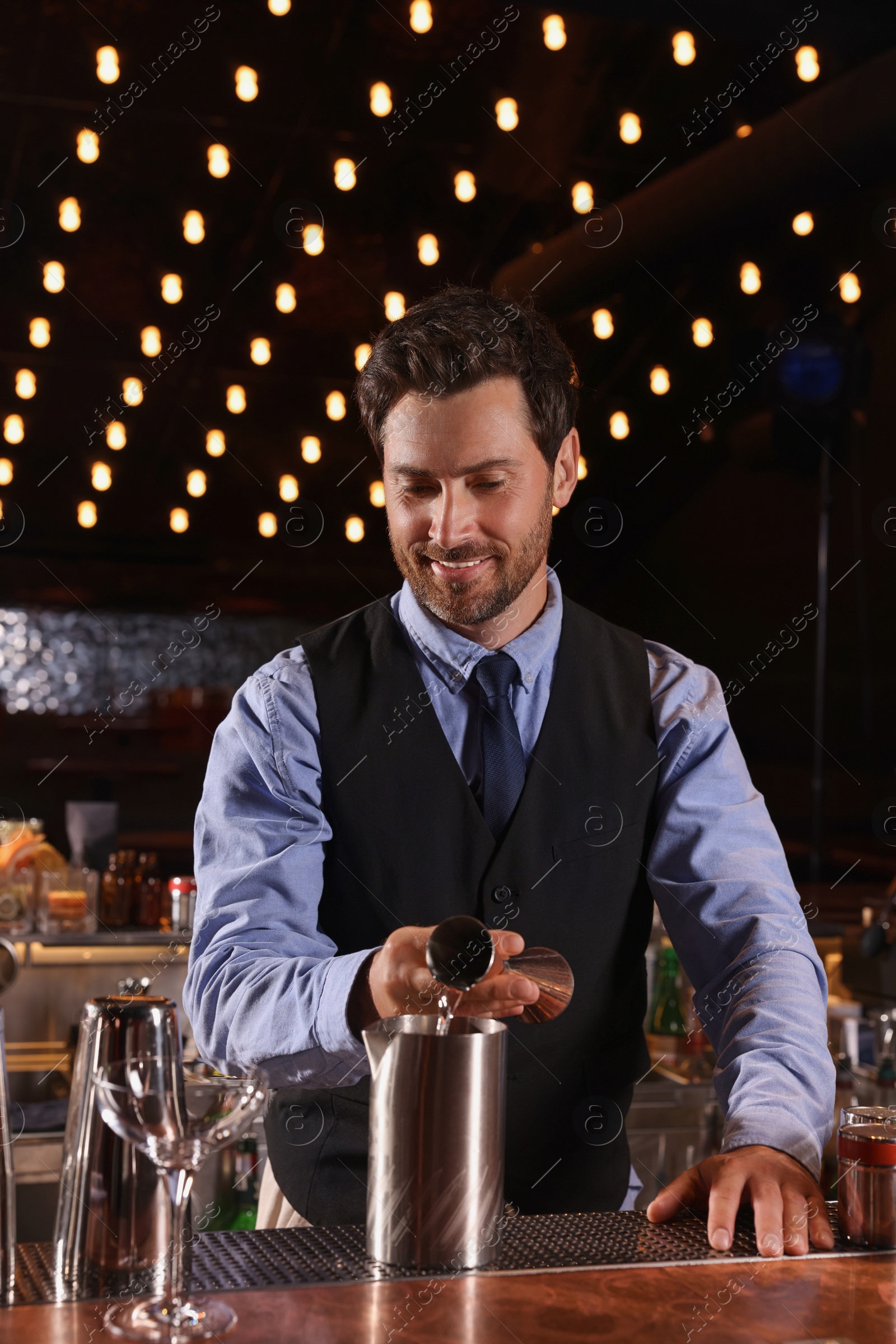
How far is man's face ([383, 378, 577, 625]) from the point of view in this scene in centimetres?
153

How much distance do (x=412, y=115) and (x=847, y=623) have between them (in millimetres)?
3402

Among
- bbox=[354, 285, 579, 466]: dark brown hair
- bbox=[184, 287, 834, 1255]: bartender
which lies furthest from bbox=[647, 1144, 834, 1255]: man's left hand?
bbox=[354, 285, 579, 466]: dark brown hair

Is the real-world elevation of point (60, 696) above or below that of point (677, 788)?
above

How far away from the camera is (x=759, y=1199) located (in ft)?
3.74

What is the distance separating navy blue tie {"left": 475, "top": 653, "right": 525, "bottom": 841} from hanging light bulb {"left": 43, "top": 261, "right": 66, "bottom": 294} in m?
4.36

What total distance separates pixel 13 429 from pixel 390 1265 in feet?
17.9

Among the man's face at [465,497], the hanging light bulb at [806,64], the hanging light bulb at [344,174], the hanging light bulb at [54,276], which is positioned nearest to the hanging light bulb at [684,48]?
the hanging light bulb at [806,64]

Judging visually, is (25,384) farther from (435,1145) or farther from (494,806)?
(435,1145)

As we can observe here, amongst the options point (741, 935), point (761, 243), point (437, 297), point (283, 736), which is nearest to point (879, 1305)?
point (741, 935)

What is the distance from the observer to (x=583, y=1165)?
153 centimetres

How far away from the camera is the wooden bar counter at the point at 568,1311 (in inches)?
35.6

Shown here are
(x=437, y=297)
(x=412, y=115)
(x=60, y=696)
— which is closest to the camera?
(x=437, y=297)

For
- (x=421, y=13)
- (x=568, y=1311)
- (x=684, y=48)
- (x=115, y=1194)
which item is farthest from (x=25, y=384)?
(x=568, y=1311)

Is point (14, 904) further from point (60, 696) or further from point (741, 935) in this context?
point (60, 696)
